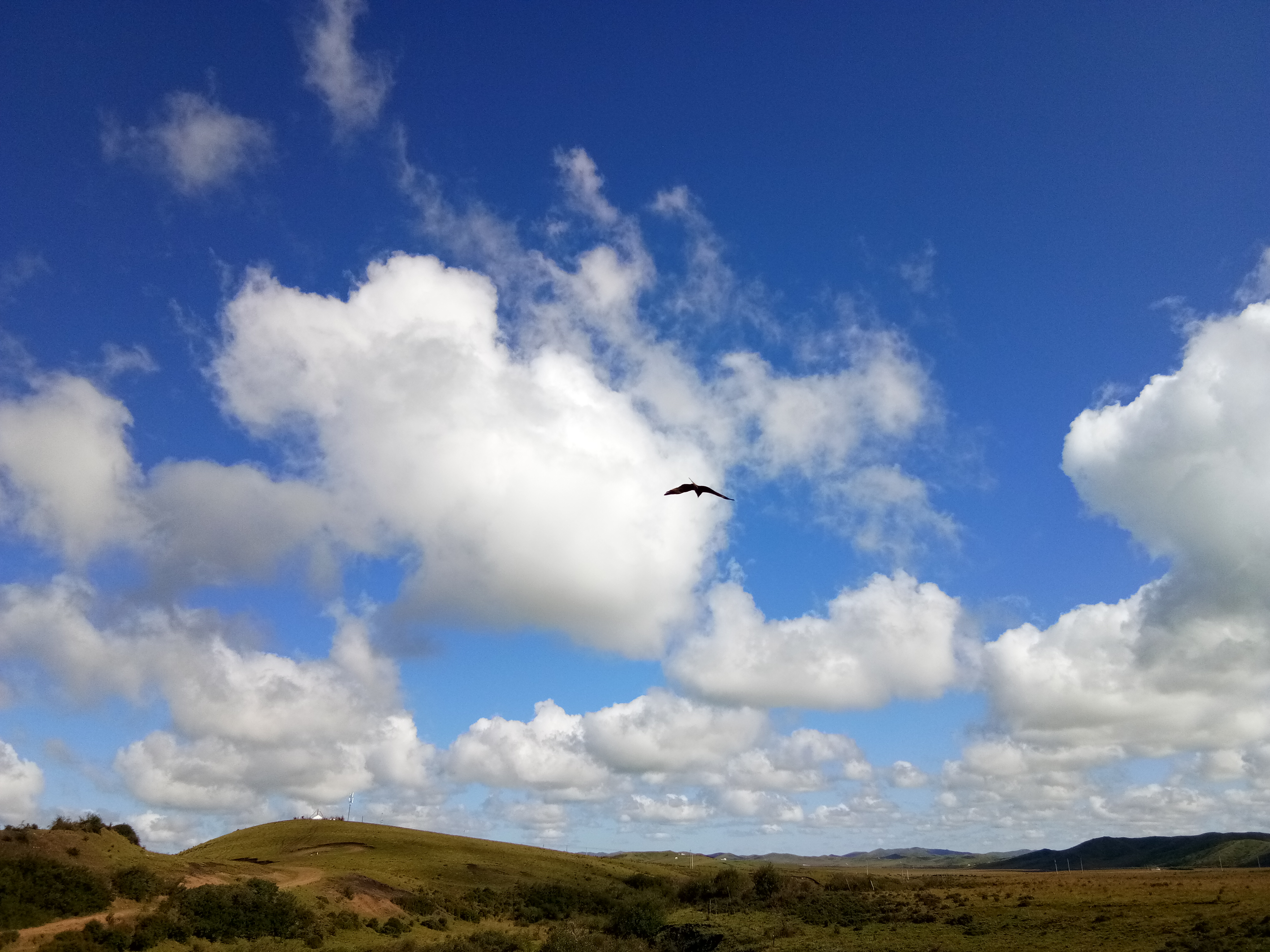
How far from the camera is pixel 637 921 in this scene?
6931 centimetres

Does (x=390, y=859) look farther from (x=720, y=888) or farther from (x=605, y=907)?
(x=720, y=888)

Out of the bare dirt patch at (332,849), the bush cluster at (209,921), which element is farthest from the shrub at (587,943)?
the bare dirt patch at (332,849)

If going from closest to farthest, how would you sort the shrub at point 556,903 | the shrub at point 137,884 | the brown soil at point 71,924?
the brown soil at point 71,924, the shrub at point 137,884, the shrub at point 556,903

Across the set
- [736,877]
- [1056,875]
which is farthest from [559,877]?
[1056,875]

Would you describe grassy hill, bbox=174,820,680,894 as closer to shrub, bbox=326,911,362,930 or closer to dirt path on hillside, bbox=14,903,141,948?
shrub, bbox=326,911,362,930

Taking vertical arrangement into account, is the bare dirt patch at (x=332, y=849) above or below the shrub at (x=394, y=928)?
above

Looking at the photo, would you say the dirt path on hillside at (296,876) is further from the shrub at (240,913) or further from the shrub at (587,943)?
the shrub at (587,943)

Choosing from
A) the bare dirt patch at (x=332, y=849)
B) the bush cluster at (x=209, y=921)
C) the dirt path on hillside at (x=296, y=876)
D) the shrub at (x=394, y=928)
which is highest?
the bare dirt patch at (x=332, y=849)

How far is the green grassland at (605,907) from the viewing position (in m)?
48.5

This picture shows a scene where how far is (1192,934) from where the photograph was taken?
45.6m

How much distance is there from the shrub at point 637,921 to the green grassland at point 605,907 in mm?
189

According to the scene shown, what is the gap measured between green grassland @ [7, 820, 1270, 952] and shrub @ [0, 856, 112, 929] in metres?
1.08

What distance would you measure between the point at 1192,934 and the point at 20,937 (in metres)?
59.0

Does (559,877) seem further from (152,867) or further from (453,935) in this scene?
(152,867)
